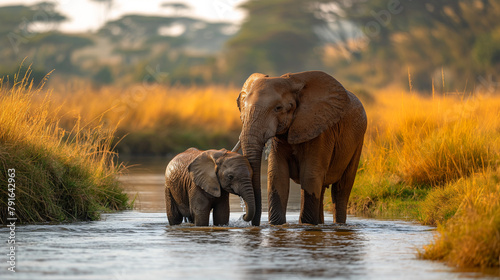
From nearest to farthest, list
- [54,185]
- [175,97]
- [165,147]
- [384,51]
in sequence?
[54,185] → [165,147] → [175,97] → [384,51]

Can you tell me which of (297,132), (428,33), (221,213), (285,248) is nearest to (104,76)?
→ (428,33)

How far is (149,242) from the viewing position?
9266 millimetres

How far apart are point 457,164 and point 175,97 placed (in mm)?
20915

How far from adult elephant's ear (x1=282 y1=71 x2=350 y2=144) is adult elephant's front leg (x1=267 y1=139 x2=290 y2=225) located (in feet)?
1.32

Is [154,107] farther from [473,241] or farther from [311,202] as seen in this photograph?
[473,241]

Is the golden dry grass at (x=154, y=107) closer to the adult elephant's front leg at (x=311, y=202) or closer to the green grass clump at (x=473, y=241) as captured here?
the adult elephant's front leg at (x=311, y=202)

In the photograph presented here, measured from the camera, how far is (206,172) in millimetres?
10398

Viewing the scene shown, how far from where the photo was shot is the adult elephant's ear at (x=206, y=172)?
33.8ft

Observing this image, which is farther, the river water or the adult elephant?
the adult elephant

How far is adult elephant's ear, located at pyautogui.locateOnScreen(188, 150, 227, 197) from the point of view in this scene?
10312 mm

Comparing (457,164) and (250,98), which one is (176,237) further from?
(457,164)

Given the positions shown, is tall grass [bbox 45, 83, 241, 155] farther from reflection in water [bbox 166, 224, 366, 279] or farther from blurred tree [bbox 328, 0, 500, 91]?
blurred tree [bbox 328, 0, 500, 91]

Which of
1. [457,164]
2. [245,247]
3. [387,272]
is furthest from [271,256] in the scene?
[457,164]

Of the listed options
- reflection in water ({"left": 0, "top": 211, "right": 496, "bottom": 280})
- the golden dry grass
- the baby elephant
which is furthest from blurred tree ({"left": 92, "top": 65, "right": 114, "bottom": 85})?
reflection in water ({"left": 0, "top": 211, "right": 496, "bottom": 280})
